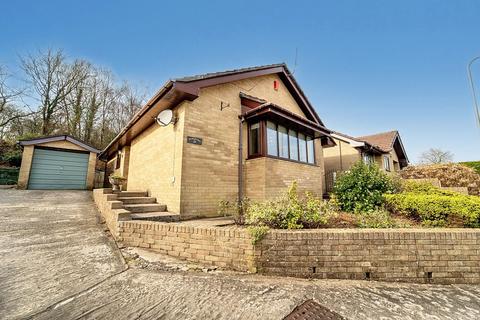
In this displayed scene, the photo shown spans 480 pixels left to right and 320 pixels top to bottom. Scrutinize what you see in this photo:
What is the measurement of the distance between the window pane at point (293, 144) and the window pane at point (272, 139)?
1.06 meters

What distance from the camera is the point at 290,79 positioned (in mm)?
11156

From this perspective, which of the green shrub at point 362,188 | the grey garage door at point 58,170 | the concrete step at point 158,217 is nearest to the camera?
the concrete step at point 158,217

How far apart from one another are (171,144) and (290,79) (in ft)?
25.9

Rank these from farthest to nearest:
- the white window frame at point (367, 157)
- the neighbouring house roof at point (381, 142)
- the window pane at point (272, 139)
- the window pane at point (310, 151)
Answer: the white window frame at point (367, 157) → the neighbouring house roof at point (381, 142) → the window pane at point (310, 151) → the window pane at point (272, 139)

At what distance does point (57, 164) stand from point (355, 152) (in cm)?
2138

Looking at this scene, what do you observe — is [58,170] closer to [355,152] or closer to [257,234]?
[257,234]

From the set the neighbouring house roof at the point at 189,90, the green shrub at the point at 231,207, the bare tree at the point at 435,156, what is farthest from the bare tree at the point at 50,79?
the bare tree at the point at 435,156

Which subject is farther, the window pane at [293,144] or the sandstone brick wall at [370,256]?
the window pane at [293,144]

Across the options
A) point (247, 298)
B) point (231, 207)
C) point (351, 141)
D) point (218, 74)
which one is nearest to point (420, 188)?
point (351, 141)

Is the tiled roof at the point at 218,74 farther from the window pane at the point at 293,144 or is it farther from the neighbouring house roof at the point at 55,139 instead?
the neighbouring house roof at the point at 55,139

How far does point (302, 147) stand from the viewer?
31.1 ft

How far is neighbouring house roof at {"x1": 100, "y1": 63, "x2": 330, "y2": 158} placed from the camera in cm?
602

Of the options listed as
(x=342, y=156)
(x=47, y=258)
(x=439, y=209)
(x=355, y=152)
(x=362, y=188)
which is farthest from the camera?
(x=342, y=156)

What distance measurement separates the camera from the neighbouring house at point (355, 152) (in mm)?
14500
